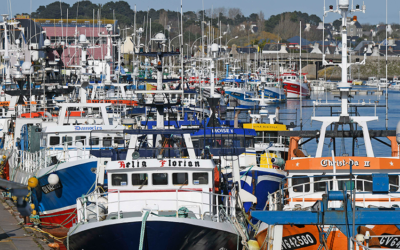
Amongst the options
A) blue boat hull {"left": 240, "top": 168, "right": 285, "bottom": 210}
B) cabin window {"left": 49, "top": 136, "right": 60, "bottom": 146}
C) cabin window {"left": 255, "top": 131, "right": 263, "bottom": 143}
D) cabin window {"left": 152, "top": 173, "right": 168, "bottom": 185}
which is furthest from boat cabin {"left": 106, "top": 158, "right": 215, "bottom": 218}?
cabin window {"left": 255, "top": 131, "right": 263, "bottom": 143}

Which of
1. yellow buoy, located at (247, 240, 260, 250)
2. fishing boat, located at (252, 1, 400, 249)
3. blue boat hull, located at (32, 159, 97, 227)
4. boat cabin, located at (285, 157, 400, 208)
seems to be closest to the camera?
fishing boat, located at (252, 1, 400, 249)

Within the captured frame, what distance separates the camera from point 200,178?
16.7 meters

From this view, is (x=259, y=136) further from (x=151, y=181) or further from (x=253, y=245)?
(x=253, y=245)

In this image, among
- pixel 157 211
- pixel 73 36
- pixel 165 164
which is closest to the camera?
pixel 157 211

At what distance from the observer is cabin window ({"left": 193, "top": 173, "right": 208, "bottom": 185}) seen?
54.6 ft

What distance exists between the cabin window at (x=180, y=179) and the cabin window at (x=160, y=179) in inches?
8.4

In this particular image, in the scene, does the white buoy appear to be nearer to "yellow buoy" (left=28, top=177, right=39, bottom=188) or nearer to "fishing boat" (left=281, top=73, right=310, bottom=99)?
"yellow buoy" (left=28, top=177, right=39, bottom=188)

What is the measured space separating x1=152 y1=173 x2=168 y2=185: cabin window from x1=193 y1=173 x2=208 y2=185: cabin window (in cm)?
78

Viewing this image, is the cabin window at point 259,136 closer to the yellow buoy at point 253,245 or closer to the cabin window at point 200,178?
the cabin window at point 200,178

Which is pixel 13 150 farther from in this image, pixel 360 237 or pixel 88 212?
pixel 360 237

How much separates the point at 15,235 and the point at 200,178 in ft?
18.8

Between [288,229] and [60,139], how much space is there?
13.0 m

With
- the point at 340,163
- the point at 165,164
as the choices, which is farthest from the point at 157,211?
the point at 340,163

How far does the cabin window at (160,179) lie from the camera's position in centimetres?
1648
